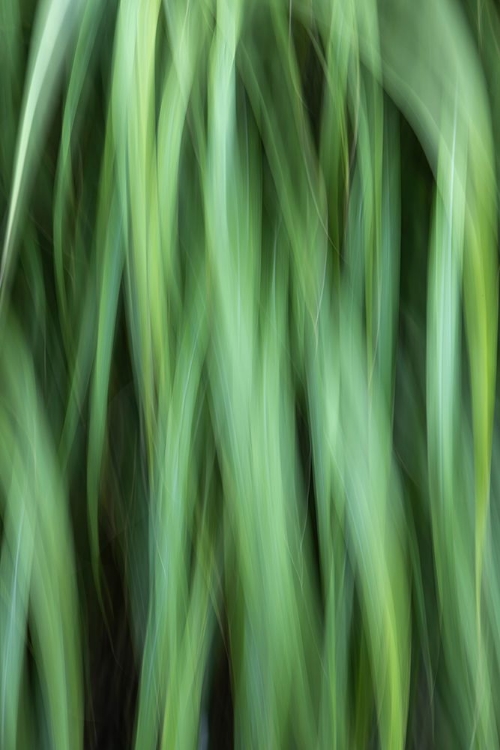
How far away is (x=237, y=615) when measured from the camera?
33cm

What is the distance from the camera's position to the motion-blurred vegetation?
0.32 metres

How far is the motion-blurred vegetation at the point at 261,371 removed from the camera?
32 cm

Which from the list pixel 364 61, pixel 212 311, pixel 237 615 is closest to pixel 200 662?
pixel 237 615

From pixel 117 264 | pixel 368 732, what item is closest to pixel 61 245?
pixel 117 264

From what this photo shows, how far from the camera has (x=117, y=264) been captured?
342 millimetres

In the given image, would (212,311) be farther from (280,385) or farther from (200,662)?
(200,662)

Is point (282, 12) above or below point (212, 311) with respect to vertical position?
above

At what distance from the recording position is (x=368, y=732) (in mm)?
336

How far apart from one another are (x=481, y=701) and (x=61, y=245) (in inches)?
9.7

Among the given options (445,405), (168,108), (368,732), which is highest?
(168,108)

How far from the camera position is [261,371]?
0.32m

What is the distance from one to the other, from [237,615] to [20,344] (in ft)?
0.47

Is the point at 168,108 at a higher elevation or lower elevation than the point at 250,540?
higher

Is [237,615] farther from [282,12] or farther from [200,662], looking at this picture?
[282,12]
